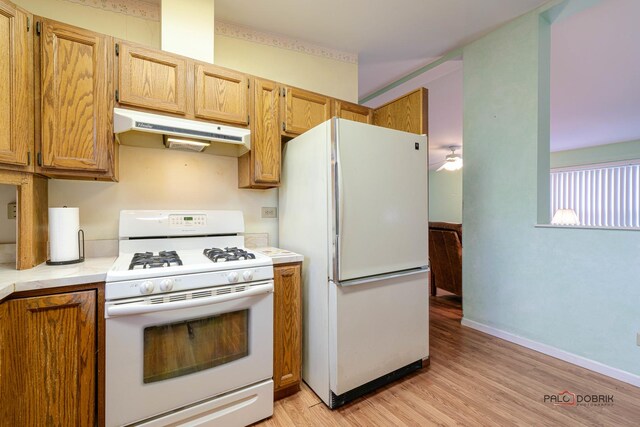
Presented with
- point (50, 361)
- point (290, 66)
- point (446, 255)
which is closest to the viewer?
point (50, 361)

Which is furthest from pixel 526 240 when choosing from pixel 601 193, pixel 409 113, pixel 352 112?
pixel 601 193

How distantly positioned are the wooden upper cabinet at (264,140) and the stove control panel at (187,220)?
41cm

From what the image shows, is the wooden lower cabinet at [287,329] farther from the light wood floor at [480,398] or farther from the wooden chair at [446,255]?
the wooden chair at [446,255]

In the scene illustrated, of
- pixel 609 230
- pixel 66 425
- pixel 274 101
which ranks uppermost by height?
pixel 274 101

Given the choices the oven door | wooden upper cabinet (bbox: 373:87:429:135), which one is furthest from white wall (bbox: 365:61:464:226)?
the oven door

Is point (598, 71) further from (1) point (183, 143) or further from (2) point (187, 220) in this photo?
(2) point (187, 220)

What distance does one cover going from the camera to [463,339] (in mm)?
2600

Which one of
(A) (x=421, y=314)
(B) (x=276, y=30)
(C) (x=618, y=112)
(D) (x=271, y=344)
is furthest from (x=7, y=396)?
(C) (x=618, y=112)

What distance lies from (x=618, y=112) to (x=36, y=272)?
675 cm

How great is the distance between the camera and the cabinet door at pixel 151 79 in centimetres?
163

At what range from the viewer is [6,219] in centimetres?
162

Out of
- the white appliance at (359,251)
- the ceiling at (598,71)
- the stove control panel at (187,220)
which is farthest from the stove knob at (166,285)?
the ceiling at (598,71)

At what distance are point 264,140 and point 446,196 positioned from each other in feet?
25.8

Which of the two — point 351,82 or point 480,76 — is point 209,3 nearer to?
Result: point 351,82
